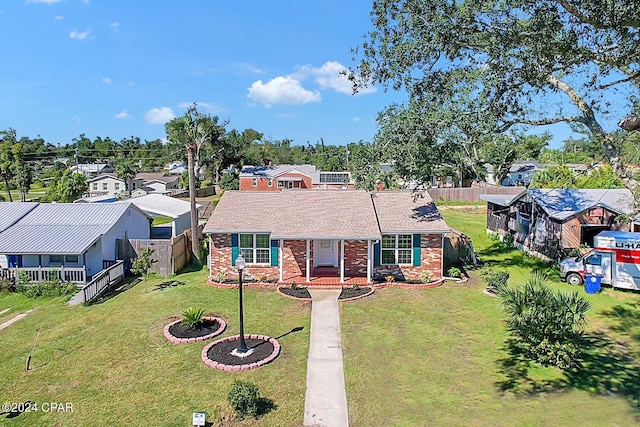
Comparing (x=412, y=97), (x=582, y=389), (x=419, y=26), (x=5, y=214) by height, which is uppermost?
(x=419, y=26)

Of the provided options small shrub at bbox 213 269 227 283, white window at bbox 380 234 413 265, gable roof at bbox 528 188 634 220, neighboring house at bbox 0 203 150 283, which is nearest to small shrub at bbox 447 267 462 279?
white window at bbox 380 234 413 265

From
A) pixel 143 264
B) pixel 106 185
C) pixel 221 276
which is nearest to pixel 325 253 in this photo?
pixel 221 276

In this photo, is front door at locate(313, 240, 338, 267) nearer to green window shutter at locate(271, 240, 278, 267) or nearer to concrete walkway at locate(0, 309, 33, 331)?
green window shutter at locate(271, 240, 278, 267)

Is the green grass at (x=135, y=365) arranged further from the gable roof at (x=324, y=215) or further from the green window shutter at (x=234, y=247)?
the gable roof at (x=324, y=215)

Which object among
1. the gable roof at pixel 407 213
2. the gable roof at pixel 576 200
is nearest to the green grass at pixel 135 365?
the gable roof at pixel 407 213

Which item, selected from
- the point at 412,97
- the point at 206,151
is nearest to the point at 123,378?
the point at 412,97

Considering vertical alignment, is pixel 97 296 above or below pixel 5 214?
below

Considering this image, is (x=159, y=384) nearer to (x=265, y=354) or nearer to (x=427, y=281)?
(x=265, y=354)
